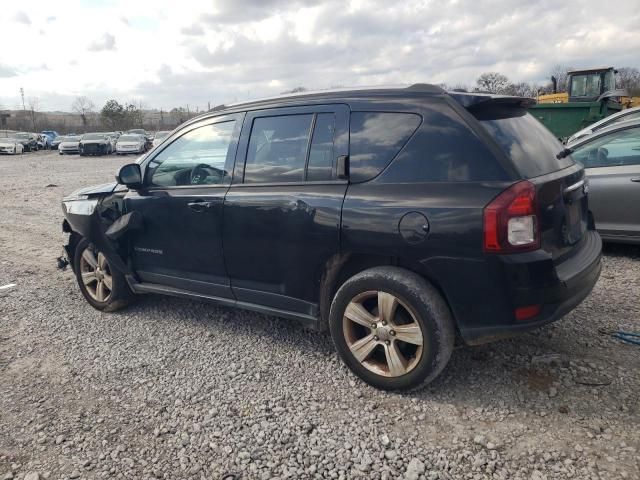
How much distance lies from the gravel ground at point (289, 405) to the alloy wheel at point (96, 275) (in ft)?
1.06

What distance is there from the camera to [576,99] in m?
17.9

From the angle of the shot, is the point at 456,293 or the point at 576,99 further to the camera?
the point at 576,99

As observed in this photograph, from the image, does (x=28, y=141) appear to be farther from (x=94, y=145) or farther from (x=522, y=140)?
(x=522, y=140)

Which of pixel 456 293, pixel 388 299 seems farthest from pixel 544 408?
pixel 388 299

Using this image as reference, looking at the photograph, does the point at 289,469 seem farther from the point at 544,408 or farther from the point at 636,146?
the point at 636,146

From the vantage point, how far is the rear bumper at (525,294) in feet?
8.83

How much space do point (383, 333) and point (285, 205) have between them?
1.09 m

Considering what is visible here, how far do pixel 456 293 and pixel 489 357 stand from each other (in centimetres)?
96

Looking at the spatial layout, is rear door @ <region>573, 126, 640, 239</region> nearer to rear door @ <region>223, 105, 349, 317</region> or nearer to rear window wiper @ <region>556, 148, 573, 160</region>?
rear window wiper @ <region>556, 148, 573, 160</region>

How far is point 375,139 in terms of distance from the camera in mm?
3135

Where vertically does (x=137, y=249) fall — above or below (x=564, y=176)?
below

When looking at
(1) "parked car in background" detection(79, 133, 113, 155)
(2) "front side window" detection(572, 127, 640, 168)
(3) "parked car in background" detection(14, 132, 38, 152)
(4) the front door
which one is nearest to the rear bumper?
(4) the front door

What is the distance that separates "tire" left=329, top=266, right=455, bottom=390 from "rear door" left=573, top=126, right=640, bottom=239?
368cm

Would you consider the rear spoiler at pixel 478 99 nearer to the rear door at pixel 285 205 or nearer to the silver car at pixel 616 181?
the rear door at pixel 285 205
